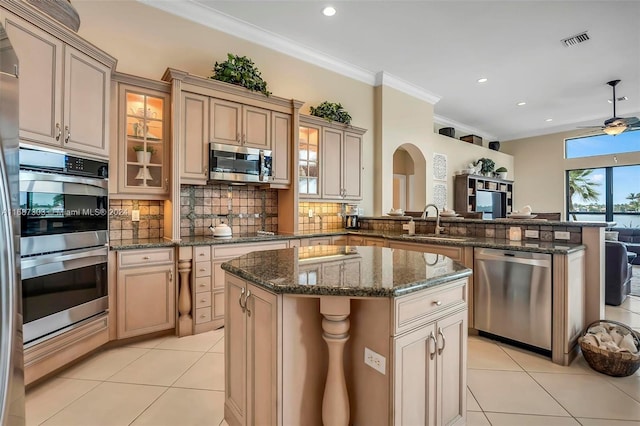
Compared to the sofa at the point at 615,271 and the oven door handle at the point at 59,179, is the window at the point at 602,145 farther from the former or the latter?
the oven door handle at the point at 59,179

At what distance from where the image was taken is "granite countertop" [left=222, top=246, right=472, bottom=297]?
4.08 feet

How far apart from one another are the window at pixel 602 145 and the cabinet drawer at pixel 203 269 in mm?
9790

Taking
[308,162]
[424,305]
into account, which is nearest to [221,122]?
[308,162]

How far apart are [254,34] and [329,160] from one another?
192 cm

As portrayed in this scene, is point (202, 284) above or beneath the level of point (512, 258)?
beneath

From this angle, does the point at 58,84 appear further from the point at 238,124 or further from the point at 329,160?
the point at 329,160

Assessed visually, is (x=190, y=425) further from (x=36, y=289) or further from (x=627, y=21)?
(x=627, y=21)

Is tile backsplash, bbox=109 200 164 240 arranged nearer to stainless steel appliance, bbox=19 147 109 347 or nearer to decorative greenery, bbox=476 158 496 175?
stainless steel appliance, bbox=19 147 109 347

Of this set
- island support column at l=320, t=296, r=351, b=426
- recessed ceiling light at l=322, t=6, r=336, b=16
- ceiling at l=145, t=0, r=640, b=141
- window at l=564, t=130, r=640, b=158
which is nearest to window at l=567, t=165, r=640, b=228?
window at l=564, t=130, r=640, b=158

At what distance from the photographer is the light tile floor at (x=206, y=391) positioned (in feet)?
5.98

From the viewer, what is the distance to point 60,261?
2.17 meters

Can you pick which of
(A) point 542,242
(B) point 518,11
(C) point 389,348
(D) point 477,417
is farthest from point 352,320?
(B) point 518,11

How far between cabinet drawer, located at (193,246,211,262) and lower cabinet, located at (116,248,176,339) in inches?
8.5

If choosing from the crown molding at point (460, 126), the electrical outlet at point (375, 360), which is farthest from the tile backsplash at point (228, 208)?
the crown molding at point (460, 126)
